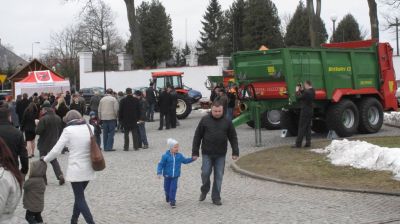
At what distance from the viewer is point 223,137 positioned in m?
9.51

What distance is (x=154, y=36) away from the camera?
6831cm

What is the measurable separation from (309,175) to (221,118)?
3085 mm

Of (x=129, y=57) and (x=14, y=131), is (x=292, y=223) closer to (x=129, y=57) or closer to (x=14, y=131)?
(x=14, y=131)

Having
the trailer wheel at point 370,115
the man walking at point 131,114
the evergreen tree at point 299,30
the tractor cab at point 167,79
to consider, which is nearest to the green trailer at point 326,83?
the trailer wheel at point 370,115

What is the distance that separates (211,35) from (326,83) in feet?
206

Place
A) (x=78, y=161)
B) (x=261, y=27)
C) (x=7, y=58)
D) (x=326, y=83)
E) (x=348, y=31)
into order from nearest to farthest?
(x=78, y=161), (x=326, y=83), (x=261, y=27), (x=348, y=31), (x=7, y=58)

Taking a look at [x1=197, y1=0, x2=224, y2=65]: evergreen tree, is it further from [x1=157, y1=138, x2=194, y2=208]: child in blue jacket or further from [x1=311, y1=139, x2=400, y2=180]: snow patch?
[x1=157, y1=138, x2=194, y2=208]: child in blue jacket

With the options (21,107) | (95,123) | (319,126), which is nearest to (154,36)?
(21,107)

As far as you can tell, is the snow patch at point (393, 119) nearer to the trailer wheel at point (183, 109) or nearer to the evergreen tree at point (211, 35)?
the trailer wheel at point (183, 109)

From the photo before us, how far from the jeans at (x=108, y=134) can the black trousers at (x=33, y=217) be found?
9.17 meters

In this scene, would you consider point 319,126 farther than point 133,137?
Yes

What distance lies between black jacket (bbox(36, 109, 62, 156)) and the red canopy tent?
72.6 feet

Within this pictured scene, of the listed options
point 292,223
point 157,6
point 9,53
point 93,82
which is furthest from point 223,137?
point 9,53

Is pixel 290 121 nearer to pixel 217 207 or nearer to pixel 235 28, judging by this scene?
pixel 217 207
